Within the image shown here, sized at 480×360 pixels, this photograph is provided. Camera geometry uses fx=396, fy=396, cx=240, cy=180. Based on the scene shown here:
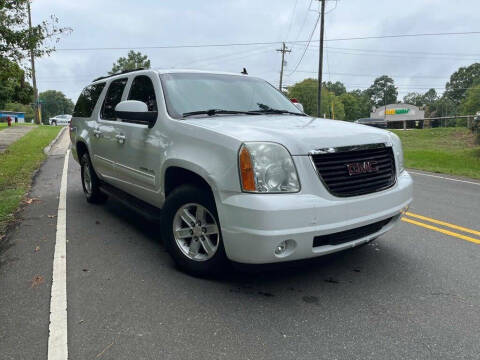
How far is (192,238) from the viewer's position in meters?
3.47

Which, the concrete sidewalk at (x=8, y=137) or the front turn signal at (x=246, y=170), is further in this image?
the concrete sidewalk at (x=8, y=137)

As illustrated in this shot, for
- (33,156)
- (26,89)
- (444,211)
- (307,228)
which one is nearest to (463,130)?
(444,211)

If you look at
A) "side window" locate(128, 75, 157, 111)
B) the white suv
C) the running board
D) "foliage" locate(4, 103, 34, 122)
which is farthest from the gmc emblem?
→ "foliage" locate(4, 103, 34, 122)

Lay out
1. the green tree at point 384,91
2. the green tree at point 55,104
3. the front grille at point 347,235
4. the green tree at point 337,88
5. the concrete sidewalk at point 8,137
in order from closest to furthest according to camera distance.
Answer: the front grille at point 347,235 → the concrete sidewalk at point 8,137 → the green tree at point 55,104 → the green tree at point 384,91 → the green tree at point 337,88

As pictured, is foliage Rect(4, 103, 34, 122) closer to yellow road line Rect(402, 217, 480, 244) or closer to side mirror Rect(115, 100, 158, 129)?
side mirror Rect(115, 100, 158, 129)

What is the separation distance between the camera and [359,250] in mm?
4137

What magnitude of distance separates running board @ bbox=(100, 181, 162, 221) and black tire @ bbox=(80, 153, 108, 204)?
478 mm

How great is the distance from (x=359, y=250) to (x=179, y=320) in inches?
85.0

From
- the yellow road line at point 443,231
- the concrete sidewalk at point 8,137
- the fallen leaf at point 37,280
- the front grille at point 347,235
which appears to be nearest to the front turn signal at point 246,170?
Result: the front grille at point 347,235

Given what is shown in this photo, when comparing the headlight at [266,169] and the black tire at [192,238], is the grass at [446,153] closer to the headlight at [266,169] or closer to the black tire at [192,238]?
the headlight at [266,169]

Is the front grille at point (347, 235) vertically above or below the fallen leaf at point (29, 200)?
above

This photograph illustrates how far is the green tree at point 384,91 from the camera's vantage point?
144875 millimetres

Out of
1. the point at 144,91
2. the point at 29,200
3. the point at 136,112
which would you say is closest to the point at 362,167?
the point at 136,112

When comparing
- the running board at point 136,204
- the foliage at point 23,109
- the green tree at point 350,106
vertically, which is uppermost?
the green tree at point 350,106
